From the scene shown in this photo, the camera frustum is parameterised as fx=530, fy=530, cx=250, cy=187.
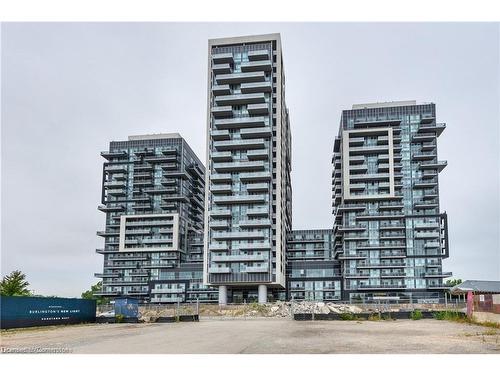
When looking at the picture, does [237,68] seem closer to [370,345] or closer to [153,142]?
[153,142]

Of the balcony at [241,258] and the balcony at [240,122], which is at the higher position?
the balcony at [240,122]

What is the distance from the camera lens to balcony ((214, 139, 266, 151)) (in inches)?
4904

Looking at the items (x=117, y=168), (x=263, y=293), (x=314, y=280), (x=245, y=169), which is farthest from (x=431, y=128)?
(x=117, y=168)

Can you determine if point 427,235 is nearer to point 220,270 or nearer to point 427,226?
point 427,226

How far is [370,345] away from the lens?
1049 inches

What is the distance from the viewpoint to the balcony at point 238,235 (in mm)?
120938

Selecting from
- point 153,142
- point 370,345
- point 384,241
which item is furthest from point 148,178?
point 370,345

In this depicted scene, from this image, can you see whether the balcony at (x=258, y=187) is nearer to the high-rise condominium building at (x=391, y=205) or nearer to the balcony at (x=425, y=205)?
the high-rise condominium building at (x=391, y=205)

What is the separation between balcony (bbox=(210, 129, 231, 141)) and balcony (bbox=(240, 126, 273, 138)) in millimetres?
3578

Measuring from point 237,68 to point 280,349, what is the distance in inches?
4372

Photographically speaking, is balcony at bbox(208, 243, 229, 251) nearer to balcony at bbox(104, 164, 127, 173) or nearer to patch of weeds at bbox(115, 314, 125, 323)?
balcony at bbox(104, 164, 127, 173)

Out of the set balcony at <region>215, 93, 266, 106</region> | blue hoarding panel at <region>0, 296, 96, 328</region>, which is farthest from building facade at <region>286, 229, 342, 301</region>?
blue hoarding panel at <region>0, 296, 96, 328</region>

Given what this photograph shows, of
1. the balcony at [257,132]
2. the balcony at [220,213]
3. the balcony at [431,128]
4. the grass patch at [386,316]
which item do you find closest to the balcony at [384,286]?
the balcony at [220,213]

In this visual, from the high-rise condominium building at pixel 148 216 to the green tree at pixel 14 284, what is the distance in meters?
59.8
